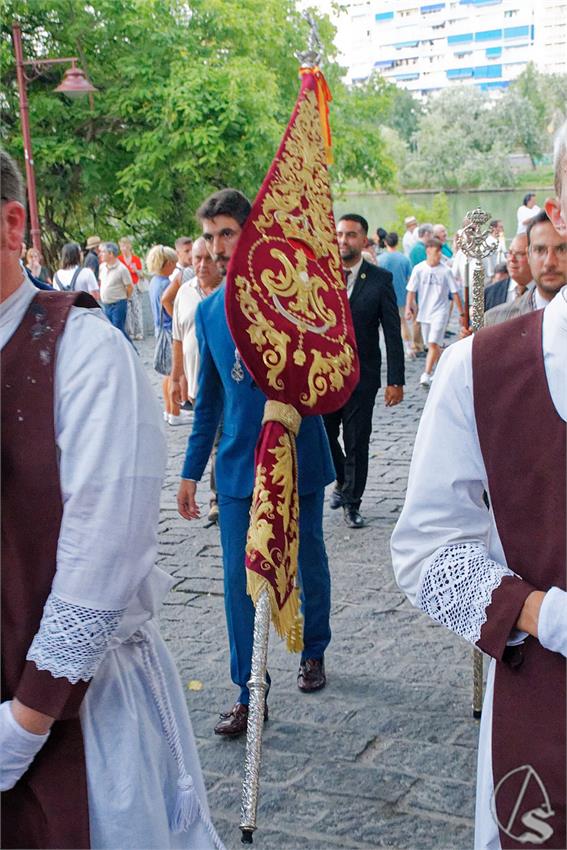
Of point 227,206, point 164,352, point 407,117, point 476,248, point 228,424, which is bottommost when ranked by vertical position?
point 164,352

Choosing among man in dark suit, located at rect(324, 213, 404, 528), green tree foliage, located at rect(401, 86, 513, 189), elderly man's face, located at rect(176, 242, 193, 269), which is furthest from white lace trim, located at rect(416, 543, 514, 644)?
green tree foliage, located at rect(401, 86, 513, 189)

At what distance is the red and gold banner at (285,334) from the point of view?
353 cm

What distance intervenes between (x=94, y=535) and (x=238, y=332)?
1680 millimetres

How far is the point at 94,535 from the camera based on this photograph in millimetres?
1906

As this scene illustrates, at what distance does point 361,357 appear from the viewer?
7.45m

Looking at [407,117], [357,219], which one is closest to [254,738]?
[357,219]

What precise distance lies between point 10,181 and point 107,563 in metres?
0.72

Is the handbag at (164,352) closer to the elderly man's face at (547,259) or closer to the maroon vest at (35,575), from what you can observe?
the elderly man's face at (547,259)

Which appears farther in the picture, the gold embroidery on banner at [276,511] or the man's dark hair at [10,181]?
the gold embroidery on banner at [276,511]

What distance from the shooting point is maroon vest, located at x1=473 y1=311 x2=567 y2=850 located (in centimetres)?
181

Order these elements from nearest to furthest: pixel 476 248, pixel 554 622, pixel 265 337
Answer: pixel 554 622 → pixel 265 337 → pixel 476 248

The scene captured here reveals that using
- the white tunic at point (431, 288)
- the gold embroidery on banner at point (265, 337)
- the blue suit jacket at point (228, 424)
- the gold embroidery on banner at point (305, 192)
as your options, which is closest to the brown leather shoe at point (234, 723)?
the blue suit jacket at point (228, 424)

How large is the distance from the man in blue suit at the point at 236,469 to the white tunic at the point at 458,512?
2280 millimetres

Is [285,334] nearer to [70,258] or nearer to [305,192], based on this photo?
[305,192]
